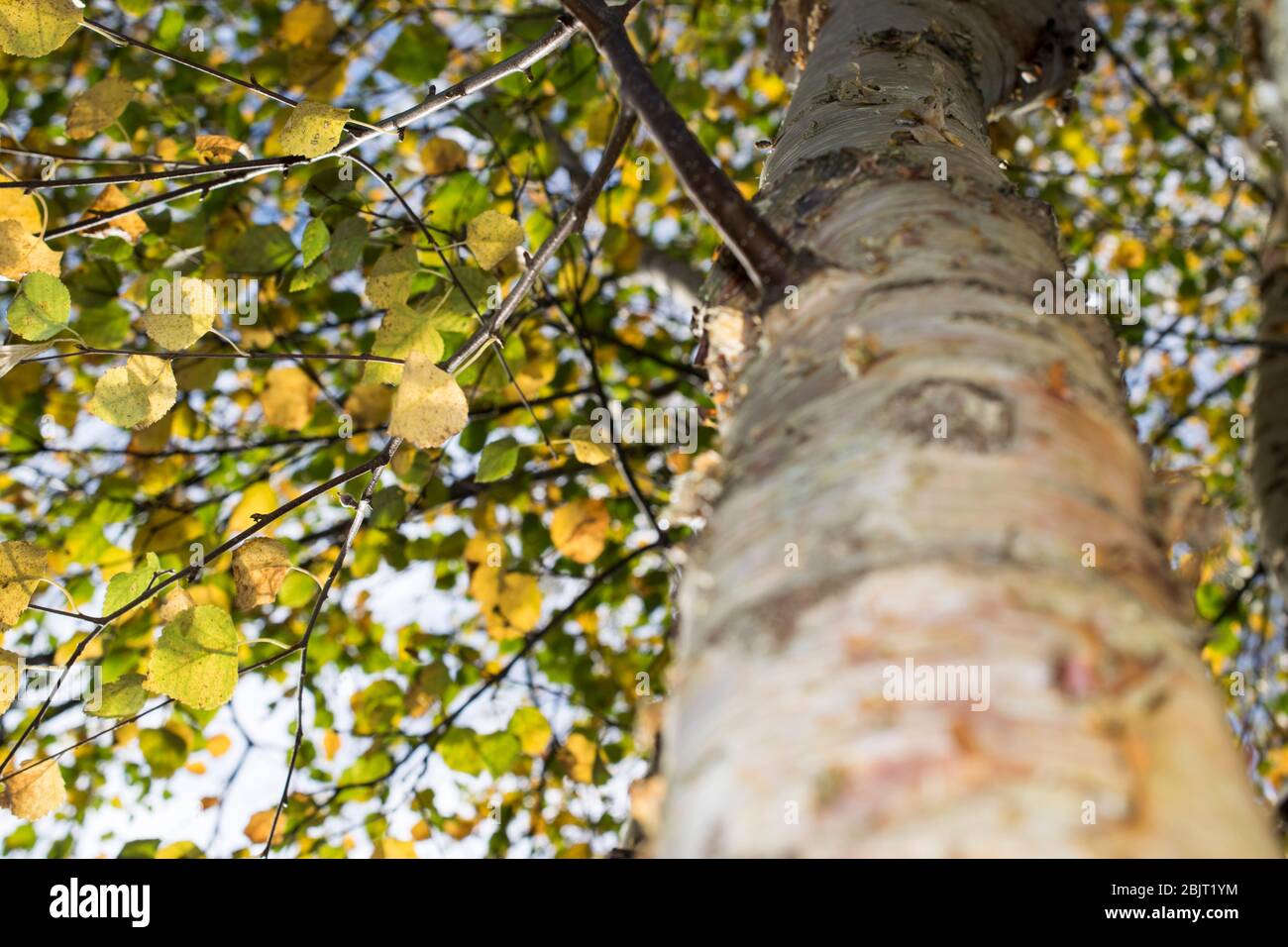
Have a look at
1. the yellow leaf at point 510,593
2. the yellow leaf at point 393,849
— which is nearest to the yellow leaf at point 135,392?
the yellow leaf at point 510,593

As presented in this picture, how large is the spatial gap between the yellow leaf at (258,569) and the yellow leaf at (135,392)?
0.26 meters

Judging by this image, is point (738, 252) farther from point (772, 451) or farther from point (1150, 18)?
point (1150, 18)

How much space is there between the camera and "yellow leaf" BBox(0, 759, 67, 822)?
1414 millimetres

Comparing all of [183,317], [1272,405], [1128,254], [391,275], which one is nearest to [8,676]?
[183,317]

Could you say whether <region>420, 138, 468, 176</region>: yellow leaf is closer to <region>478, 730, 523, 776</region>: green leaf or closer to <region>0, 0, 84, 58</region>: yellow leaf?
<region>0, 0, 84, 58</region>: yellow leaf

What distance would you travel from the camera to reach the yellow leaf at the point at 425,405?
1.18 m

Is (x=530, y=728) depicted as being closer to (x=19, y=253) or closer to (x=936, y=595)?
(x=19, y=253)

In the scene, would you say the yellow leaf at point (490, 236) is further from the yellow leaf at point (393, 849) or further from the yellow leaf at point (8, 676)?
the yellow leaf at point (393, 849)

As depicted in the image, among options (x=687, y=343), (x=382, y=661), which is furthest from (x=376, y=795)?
(x=687, y=343)

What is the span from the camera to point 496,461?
1.87m

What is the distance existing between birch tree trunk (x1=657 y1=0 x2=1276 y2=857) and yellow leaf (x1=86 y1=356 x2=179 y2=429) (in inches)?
34.8

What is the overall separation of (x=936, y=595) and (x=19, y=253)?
1452 millimetres
